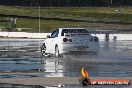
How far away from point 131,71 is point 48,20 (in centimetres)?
7498

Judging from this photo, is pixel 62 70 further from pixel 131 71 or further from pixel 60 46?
pixel 60 46

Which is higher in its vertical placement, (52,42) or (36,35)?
(36,35)

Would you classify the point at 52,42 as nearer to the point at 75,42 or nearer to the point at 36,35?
the point at 75,42
